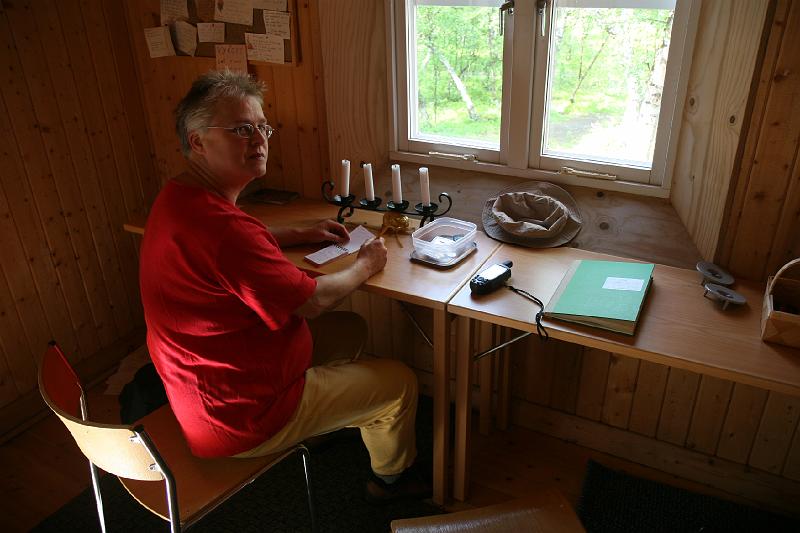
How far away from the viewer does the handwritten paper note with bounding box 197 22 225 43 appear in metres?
2.31

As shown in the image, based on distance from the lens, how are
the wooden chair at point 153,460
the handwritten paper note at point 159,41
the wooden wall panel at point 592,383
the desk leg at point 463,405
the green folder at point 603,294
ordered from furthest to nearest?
the handwritten paper note at point 159,41
the wooden wall panel at point 592,383
the desk leg at point 463,405
the green folder at point 603,294
the wooden chair at point 153,460

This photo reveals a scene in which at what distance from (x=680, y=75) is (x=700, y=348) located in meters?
0.85

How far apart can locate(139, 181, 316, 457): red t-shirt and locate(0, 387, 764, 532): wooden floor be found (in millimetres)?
844

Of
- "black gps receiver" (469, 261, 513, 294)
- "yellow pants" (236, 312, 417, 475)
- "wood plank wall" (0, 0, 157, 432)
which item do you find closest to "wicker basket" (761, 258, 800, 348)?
"black gps receiver" (469, 261, 513, 294)

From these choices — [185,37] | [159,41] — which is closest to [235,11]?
[185,37]

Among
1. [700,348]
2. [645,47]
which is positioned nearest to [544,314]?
[700,348]

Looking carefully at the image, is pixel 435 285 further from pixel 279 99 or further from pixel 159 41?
pixel 159 41

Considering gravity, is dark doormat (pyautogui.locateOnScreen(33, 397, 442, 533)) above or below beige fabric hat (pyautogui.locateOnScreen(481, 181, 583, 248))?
below

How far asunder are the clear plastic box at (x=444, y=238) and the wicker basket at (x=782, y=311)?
81cm

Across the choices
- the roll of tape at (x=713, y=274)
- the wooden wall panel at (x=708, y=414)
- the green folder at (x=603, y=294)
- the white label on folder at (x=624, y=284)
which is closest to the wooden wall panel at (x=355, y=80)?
the green folder at (x=603, y=294)

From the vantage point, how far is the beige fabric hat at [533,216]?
190 centimetres

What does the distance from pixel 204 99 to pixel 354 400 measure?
853mm

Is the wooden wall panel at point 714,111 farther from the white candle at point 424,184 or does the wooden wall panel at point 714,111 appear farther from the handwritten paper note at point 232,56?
the handwritten paper note at point 232,56

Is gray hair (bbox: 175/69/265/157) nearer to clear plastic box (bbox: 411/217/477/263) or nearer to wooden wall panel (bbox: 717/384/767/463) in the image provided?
clear plastic box (bbox: 411/217/477/263)
